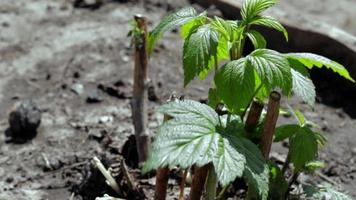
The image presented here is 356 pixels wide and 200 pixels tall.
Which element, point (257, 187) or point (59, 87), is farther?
point (59, 87)

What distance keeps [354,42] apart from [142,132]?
1.39 m

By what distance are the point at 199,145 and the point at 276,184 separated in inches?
21.3

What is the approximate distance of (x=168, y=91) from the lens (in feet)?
11.0

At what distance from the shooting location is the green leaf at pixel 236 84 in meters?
1.82

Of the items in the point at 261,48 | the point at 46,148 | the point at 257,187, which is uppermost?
the point at 261,48

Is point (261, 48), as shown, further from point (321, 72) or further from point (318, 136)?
point (321, 72)

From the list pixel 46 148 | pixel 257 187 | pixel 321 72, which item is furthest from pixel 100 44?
pixel 257 187

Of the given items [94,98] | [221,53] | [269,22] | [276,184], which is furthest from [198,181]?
[94,98]

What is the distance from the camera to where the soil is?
8.92 ft

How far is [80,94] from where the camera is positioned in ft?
10.9

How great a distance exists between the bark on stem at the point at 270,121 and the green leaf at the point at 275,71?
0.13 meters

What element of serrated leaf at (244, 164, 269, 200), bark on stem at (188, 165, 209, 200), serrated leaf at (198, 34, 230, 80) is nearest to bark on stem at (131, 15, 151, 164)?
serrated leaf at (198, 34, 230, 80)

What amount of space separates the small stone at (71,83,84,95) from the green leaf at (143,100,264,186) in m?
1.54

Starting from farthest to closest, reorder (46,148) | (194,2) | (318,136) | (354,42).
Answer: (194,2)
(354,42)
(46,148)
(318,136)
